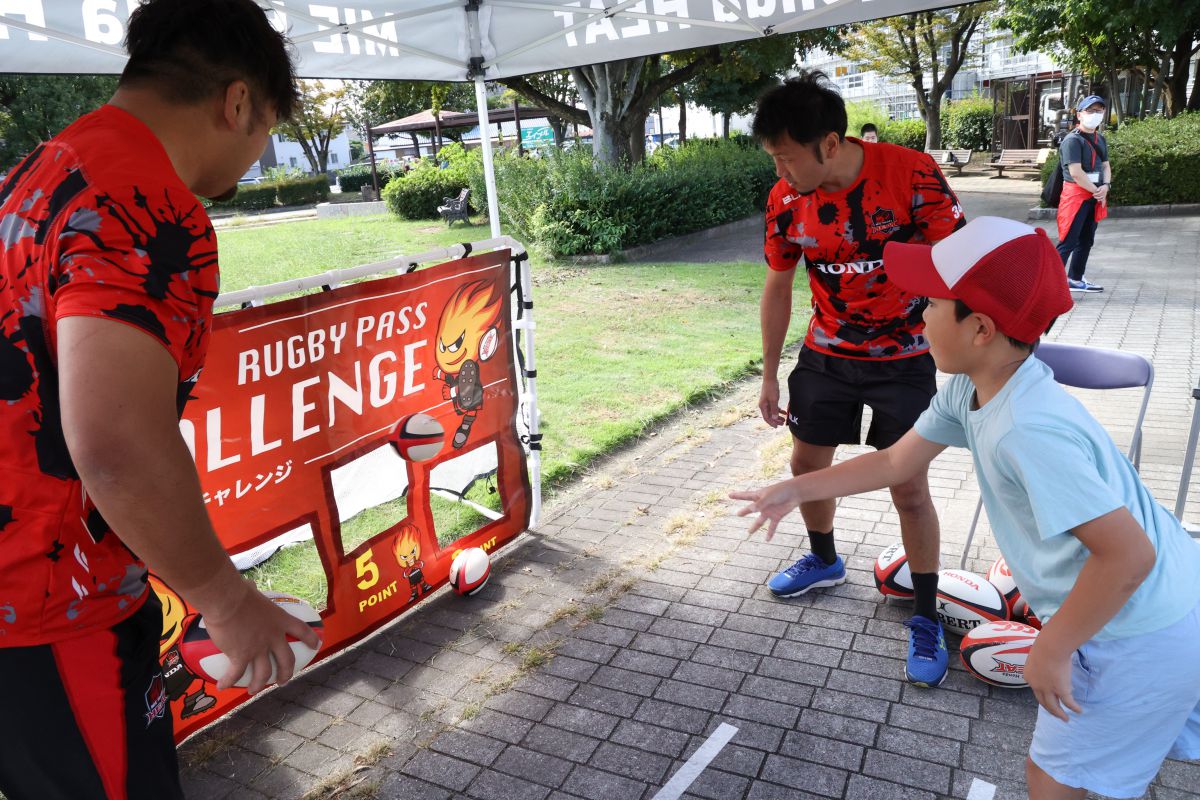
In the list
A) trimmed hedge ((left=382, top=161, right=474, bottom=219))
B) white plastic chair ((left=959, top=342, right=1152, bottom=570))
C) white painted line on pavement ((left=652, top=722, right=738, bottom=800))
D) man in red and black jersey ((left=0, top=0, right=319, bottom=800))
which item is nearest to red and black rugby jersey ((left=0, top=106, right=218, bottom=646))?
man in red and black jersey ((left=0, top=0, right=319, bottom=800))

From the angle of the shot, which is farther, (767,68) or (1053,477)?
(767,68)

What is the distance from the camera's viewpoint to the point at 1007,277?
1802 millimetres

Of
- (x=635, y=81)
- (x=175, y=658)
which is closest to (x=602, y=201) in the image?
(x=635, y=81)

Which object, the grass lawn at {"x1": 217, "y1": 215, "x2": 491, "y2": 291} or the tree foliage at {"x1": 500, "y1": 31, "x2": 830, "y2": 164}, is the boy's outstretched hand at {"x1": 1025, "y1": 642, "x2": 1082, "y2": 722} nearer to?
the grass lawn at {"x1": 217, "y1": 215, "x2": 491, "y2": 291}

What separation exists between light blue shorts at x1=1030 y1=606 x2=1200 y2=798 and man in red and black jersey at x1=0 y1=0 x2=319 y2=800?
1615mm

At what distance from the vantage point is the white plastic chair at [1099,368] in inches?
140

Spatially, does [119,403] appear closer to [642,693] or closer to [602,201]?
[642,693]

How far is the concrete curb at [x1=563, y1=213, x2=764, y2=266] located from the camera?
1432 centimetres

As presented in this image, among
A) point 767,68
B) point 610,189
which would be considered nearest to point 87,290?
point 610,189

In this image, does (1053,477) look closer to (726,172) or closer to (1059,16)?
(726,172)

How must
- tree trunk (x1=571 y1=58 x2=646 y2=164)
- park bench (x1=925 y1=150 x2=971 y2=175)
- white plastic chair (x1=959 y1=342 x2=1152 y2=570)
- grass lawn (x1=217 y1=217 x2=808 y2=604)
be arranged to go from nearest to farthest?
white plastic chair (x1=959 y1=342 x2=1152 y2=570) → grass lawn (x1=217 y1=217 x2=808 y2=604) → tree trunk (x1=571 y1=58 x2=646 y2=164) → park bench (x1=925 y1=150 x2=971 y2=175)

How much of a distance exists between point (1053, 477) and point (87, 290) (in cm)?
175

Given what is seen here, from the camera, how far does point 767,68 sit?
2030cm

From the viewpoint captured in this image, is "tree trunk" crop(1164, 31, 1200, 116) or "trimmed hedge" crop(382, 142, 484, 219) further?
"trimmed hedge" crop(382, 142, 484, 219)
